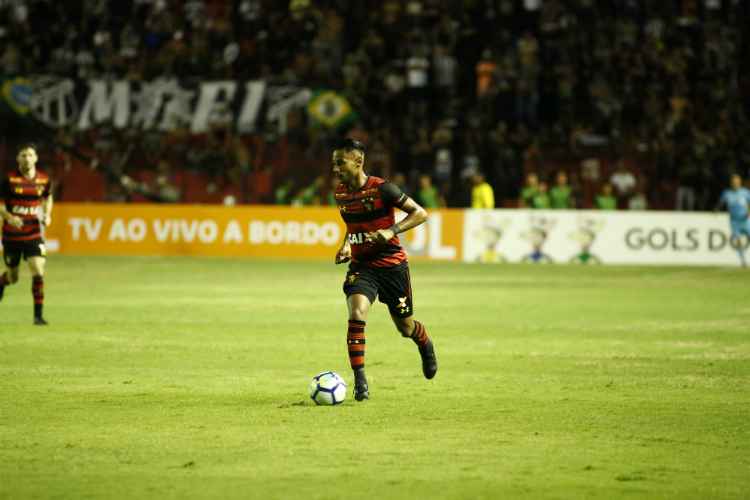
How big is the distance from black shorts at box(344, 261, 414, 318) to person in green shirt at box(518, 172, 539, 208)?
69.5ft

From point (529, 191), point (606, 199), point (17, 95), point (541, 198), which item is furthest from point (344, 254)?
point (17, 95)

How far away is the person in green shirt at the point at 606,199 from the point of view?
3225cm

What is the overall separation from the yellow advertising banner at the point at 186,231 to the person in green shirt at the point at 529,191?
4920 mm

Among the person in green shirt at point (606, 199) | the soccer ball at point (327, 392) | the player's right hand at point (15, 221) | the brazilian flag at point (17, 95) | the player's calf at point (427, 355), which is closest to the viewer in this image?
→ the soccer ball at point (327, 392)

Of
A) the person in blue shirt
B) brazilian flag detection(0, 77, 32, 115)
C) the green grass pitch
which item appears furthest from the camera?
brazilian flag detection(0, 77, 32, 115)

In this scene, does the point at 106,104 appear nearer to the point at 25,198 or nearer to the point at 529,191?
the point at 529,191

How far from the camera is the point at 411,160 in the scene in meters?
34.1

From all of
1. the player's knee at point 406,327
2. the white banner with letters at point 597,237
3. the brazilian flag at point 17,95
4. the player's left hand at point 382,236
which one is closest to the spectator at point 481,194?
the white banner with letters at point 597,237

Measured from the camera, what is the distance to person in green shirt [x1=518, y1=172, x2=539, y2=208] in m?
32.1

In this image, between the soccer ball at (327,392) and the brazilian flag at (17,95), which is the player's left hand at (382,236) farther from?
the brazilian flag at (17,95)

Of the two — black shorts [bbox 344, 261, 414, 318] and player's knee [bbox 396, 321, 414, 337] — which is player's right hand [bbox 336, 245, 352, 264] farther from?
player's knee [bbox 396, 321, 414, 337]

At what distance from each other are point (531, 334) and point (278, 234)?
684 inches

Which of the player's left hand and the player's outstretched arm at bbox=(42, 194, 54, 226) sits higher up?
the player's left hand

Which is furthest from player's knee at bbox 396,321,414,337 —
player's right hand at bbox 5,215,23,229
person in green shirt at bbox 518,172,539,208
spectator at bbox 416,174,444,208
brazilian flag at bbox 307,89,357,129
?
brazilian flag at bbox 307,89,357,129
